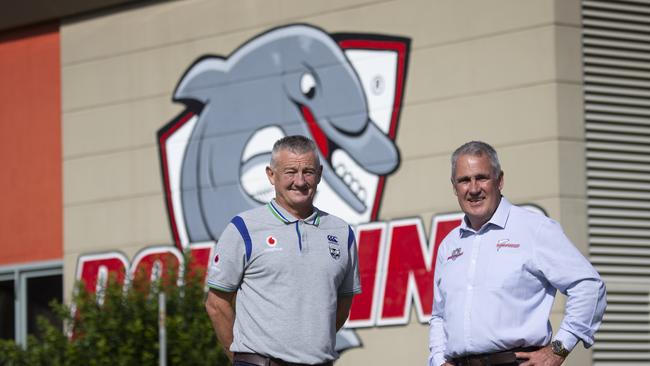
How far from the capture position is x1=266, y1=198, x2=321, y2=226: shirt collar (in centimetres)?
674

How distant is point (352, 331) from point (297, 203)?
11129 millimetres

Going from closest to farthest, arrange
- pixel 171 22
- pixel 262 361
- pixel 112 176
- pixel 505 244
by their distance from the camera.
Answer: pixel 505 244
pixel 262 361
pixel 171 22
pixel 112 176

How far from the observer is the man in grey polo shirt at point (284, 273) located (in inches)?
260

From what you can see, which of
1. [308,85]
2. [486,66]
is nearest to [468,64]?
[486,66]

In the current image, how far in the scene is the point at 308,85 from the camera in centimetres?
1820

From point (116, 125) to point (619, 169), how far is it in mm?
7684

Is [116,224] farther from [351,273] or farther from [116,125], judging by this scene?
[351,273]

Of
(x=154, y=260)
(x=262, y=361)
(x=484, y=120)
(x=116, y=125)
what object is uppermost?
(x=116, y=125)

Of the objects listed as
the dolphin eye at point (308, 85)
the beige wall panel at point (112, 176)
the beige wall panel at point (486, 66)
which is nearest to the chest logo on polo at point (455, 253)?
the beige wall panel at point (486, 66)

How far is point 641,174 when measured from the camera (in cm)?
1639

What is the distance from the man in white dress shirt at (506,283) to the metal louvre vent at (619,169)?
10057 mm

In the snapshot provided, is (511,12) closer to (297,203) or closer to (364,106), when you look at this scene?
(364,106)

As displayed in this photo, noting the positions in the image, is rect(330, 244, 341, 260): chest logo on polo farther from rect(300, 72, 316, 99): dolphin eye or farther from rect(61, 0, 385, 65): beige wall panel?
rect(300, 72, 316, 99): dolphin eye

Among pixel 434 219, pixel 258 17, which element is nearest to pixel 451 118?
pixel 434 219
